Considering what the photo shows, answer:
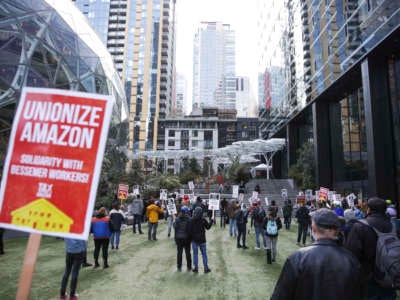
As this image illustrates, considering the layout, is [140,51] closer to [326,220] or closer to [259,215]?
[259,215]

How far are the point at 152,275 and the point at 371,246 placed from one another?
5.27 metres

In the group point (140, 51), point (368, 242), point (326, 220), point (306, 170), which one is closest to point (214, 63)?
point (140, 51)

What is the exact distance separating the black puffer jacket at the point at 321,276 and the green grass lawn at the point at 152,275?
12.7 feet

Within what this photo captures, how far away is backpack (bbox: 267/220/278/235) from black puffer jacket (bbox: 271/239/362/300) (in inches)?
251

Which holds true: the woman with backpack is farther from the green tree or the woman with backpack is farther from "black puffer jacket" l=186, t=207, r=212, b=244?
the green tree

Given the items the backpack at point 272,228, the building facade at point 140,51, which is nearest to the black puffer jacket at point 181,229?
the backpack at point 272,228

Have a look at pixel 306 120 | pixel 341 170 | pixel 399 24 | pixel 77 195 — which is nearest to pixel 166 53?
pixel 306 120

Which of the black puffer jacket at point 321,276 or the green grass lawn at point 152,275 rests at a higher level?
the black puffer jacket at point 321,276

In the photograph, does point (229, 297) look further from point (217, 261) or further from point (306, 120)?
point (306, 120)

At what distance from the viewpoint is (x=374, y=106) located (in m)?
18.2

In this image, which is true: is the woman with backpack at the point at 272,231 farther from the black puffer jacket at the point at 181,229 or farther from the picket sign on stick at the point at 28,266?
the picket sign on stick at the point at 28,266

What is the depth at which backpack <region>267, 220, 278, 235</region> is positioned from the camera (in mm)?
8445

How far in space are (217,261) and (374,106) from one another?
15.4 m

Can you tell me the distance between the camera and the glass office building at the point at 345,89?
58.3ft
